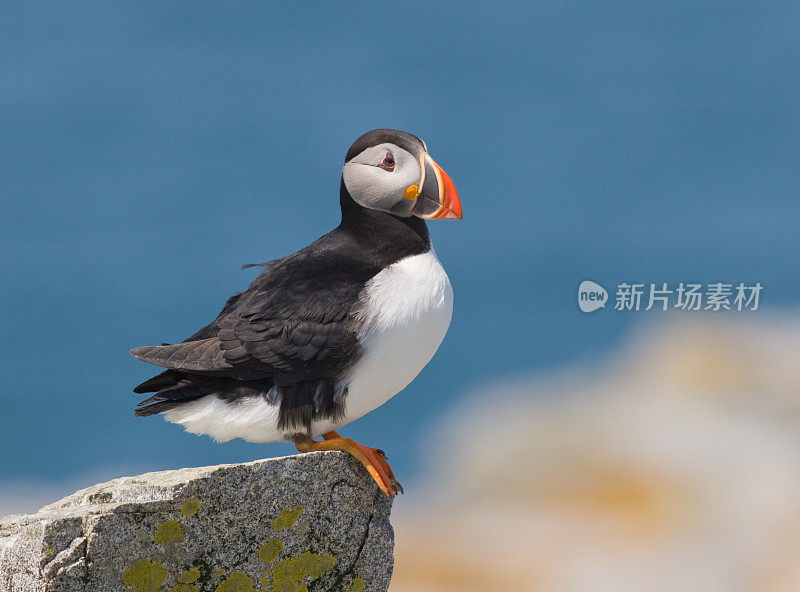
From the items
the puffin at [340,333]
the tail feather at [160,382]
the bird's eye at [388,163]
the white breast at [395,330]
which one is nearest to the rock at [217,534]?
the puffin at [340,333]

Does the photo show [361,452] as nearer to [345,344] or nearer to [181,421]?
[345,344]

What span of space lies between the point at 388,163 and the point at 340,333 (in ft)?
3.21

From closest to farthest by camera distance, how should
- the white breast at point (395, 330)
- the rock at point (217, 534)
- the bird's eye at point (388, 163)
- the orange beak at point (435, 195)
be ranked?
the rock at point (217, 534)
the white breast at point (395, 330)
the orange beak at point (435, 195)
the bird's eye at point (388, 163)

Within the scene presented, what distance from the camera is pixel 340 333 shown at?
524 centimetres

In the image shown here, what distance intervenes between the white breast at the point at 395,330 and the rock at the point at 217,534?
1.19ft

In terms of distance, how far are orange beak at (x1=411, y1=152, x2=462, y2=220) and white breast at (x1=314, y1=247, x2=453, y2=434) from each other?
0.92ft

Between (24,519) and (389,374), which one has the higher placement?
(389,374)

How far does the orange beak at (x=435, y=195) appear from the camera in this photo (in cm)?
545

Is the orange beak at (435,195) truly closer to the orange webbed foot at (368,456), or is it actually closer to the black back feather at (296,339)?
the black back feather at (296,339)

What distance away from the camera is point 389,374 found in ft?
17.5

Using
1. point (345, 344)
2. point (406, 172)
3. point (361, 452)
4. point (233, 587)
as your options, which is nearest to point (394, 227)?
point (406, 172)

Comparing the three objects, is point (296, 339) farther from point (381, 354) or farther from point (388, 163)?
point (388, 163)

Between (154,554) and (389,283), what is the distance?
174 centimetres

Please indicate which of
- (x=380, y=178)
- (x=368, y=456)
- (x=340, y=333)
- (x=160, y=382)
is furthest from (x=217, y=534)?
(x=380, y=178)
